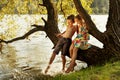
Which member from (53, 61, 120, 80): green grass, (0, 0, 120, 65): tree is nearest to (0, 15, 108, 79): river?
(0, 0, 120, 65): tree

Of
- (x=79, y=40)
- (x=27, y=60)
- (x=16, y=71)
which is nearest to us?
(x=79, y=40)

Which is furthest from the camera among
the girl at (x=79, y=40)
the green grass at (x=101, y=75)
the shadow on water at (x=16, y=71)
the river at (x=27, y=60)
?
the river at (x=27, y=60)

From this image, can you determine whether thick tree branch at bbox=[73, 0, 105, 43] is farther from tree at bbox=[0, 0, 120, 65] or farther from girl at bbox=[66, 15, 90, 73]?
girl at bbox=[66, 15, 90, 73]

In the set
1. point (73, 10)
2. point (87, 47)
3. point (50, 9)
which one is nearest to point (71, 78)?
point (87, 47)

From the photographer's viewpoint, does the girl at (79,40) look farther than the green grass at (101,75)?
Yes

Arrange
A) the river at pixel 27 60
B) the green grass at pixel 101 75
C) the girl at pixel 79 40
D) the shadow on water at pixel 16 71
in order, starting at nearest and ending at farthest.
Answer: the green grass at pixel 101 75, the girl at pixel 79 40, the shadow on water at pixel 16 71, the river at pixel 27 60

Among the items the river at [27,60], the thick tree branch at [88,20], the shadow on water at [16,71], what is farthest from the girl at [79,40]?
the river at [27,60]

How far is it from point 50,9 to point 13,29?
14.7ft

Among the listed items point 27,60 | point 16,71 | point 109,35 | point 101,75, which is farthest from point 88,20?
point 27,60

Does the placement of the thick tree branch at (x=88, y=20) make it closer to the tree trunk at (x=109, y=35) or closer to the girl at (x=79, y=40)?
the tree trunk at (x=109, y=35)

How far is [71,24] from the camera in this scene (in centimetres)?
1329

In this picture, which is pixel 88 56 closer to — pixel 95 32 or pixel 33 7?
pixel 95 32

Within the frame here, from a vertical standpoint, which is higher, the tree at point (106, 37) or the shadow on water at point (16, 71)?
the tree at point (106, 37)

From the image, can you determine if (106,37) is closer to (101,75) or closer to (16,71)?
(101,75)
